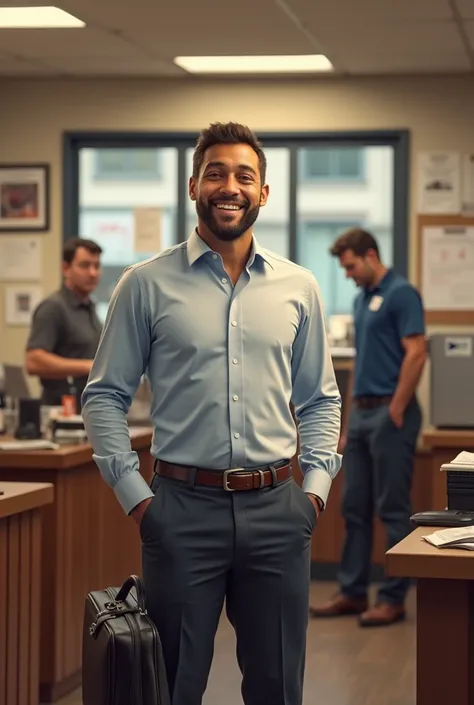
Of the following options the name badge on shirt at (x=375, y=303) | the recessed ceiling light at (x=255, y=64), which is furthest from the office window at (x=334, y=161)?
the name badge on shirt at (x=375, y=303)

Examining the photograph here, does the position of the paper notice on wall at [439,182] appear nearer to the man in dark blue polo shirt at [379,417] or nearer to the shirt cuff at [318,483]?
the man in dark blue polo shirt at [379,417]

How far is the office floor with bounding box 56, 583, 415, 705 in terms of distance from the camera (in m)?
4.36

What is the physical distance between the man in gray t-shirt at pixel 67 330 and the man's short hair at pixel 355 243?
110 centimetres

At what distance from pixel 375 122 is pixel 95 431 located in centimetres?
456

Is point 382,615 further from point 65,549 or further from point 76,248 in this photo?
point 76,248

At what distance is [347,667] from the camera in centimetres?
480

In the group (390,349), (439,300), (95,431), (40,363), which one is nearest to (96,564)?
(40,363)

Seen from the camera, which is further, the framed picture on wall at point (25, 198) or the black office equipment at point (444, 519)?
the framed picture on wall at point (25, 198)

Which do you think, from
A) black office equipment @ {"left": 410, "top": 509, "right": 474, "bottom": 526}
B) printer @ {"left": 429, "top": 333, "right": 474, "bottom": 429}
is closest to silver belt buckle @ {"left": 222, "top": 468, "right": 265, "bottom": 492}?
black office equipment @ {"left": 410, "top": 509, "right": 474, "bottom": 526}

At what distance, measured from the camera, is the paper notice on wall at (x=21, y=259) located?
7.16 metres

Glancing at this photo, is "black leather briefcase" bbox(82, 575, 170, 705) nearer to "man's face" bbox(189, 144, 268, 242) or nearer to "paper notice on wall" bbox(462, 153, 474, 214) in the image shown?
"man's face" bbox(189, 144, 268, 242)

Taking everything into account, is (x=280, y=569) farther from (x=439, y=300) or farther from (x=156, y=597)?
(x=439, y=300)

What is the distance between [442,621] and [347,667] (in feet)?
7.63

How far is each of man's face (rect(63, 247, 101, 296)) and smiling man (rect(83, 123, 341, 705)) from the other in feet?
10.1
